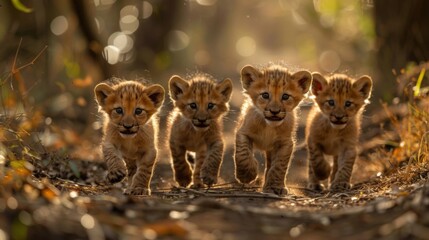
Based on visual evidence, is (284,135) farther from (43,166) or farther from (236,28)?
(236,28)

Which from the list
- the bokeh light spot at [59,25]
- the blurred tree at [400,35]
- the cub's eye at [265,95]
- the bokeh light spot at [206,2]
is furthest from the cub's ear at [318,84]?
the bokeh light spot at [206,2]

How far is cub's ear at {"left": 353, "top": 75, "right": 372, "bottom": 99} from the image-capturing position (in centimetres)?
936

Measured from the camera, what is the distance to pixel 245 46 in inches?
1336

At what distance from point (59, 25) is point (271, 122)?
10.7 metres

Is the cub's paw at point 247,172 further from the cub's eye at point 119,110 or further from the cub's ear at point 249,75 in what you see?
the cub's eye at point 119,110

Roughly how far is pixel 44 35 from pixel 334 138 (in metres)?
6.80

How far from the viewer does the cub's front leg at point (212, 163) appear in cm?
855

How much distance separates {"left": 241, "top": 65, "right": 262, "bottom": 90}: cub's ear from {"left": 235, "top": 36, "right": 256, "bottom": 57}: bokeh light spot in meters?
22.0

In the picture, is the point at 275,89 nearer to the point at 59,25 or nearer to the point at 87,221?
the point at 87,221

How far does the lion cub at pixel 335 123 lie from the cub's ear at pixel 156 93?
5.78ft

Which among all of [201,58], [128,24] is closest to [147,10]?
[128,24]

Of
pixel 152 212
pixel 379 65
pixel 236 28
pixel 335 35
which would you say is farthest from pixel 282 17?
pixel 152 212

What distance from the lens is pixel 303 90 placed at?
8859 mm

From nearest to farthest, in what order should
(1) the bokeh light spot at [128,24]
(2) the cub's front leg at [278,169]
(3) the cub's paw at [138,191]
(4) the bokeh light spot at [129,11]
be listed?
(3) the cub's paw at [138,191], (2) the cub's front leg at [278,169], (1) the bokeh light spot at [128,24], (4) the bokeh light spot at [129,11]
